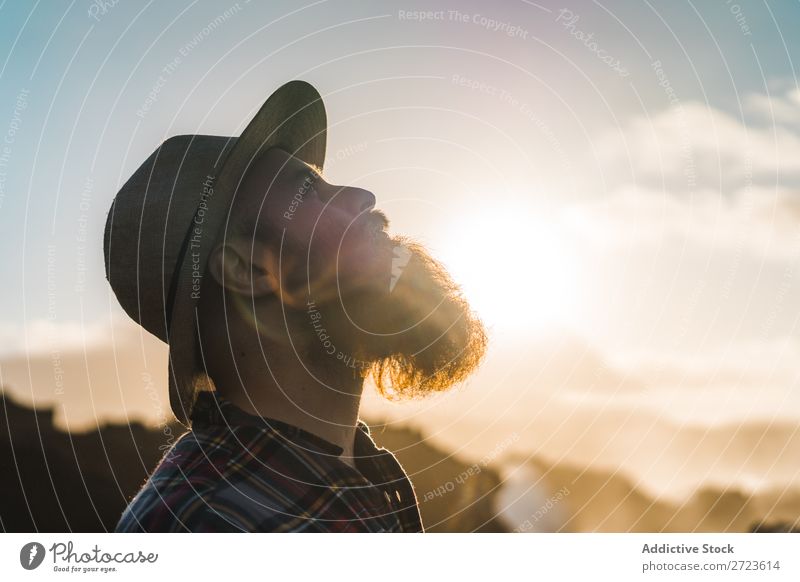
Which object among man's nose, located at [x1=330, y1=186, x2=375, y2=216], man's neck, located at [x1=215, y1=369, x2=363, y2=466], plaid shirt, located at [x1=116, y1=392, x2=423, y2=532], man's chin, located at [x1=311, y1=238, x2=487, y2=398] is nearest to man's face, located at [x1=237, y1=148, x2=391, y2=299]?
man's nose, located at [x1=330, y1=186, x2=375, y2=216]

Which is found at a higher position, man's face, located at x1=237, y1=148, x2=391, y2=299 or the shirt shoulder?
man's face, located at x1=237, y1=148, x2=391, y2=299

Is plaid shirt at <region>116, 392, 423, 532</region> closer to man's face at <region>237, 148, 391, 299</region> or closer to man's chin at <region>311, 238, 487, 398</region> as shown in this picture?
man's chin at <region>311, 238, 487, 398</region>

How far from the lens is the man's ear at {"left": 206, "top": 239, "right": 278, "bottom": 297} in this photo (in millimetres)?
3078

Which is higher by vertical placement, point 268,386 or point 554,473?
point 268,386

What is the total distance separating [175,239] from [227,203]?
0.24m

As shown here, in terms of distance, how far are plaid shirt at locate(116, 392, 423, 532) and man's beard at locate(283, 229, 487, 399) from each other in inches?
14.1

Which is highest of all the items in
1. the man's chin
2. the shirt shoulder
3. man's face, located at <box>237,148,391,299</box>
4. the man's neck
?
man's face, located at <box>237,148,391,299</box>

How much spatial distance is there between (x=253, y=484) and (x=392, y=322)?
1.03 m

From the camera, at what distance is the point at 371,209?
337 centimetres

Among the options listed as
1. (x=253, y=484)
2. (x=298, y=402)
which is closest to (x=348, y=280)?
(x=298, y=402)

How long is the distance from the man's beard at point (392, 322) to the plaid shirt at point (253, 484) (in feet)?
1.18

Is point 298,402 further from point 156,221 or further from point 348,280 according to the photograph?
point 156,221
